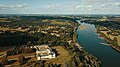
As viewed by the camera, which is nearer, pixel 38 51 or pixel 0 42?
pixel 38 51

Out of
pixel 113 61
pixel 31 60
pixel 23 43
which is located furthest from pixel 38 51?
pixel 113 61

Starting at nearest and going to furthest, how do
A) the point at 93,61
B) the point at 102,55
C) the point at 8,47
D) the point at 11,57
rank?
the point at 93,61 → the point at 11,57 → the point at 102,55 → the point at 8,47

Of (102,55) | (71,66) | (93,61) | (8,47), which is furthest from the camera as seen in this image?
(8,47)

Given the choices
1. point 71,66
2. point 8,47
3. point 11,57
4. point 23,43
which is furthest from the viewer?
point 23,43

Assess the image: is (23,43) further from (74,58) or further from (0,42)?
(74,58)

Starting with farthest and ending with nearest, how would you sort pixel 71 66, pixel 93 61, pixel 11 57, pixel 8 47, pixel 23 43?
pixel 23 43, pixel 8 47, pixel 11 57, pixel 93 61, pixel 71 66

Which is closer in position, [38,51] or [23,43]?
[38,51]

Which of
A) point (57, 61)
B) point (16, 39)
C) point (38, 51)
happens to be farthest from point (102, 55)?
point (16, 39)

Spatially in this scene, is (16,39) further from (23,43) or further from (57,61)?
(57,61)
